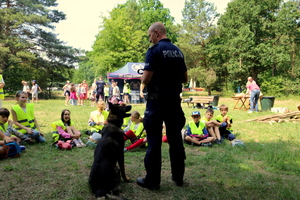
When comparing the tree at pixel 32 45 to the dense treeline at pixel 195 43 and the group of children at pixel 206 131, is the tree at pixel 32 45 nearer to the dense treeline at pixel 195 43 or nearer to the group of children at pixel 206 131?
the dense treeline at pixel 195 43

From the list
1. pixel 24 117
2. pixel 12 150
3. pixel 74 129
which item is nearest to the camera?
pixel 12 150

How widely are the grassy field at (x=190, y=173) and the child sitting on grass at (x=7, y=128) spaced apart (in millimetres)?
324

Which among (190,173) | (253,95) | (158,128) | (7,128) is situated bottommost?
(190,173)

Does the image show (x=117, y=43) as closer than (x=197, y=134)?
No

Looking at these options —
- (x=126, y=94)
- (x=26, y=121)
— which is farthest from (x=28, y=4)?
(x=26, y=121)

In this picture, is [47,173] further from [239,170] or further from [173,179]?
[239,170]

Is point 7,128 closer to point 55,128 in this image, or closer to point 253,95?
point 55,128

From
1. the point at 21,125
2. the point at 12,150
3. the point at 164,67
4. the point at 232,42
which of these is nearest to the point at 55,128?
the point at 21,125

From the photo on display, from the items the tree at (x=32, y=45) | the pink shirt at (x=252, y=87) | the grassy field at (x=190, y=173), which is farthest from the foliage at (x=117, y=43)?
the grassy field at (x=190, y=173)

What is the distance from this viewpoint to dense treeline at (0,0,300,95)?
26.6m

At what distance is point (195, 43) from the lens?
3638 centimetres

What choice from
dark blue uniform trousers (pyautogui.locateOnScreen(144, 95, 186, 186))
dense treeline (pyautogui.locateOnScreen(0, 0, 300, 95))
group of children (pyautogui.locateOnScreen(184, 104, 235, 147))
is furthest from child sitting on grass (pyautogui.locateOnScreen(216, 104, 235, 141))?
dense treeline (pyautogui.locateOnScreen(0, 0, 300, 95))

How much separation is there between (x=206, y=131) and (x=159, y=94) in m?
3.62

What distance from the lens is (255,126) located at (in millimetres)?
9297
